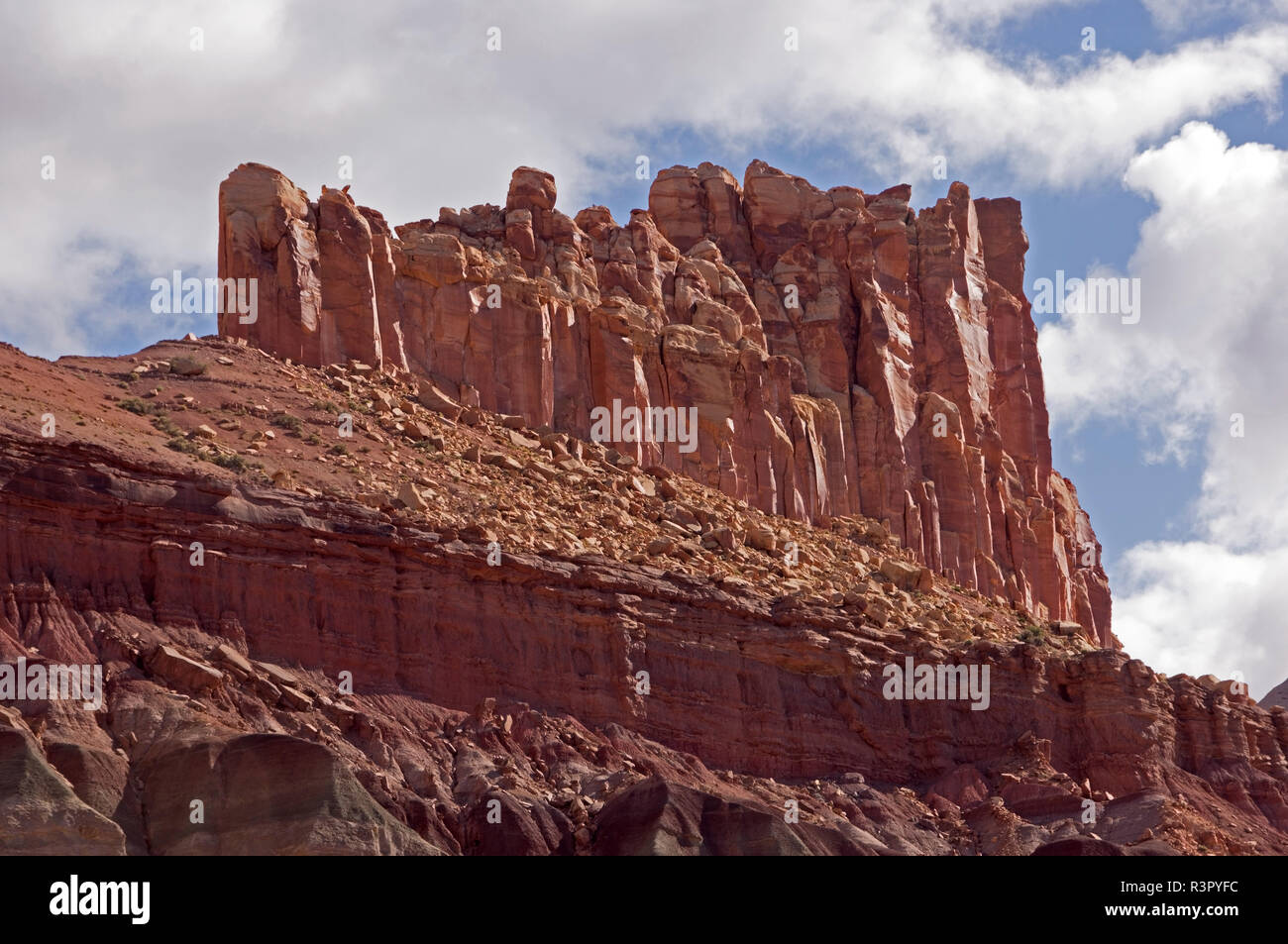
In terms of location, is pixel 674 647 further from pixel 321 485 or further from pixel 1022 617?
pixel 1022 617

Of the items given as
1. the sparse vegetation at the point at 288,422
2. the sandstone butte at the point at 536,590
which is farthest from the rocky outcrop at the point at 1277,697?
the sparse vegetation at the point at 288,422

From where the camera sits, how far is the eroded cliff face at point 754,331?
2751 inches

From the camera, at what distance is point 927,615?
62.7 meters

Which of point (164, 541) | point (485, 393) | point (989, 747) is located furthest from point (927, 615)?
point (164, 541)

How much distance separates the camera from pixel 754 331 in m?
82.9

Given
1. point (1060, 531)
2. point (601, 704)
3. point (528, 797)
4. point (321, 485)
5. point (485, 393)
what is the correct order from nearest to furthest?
1. point (528, 797)
2. point (601, 704)
3. point (321, 485)
4. point (485, 393)
5. point (1060, 531)

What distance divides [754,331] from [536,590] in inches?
1293

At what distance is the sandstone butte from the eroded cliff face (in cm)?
17

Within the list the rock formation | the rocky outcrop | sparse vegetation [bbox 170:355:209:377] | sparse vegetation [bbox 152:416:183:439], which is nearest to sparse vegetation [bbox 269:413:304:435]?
the rock formation

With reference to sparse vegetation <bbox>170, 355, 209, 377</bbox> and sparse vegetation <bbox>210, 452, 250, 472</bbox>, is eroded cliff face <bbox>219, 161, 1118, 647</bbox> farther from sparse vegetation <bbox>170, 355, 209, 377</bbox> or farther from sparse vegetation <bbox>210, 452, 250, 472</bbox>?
sparse vegetation <bbox>210, 452, 250, 472</bbox>

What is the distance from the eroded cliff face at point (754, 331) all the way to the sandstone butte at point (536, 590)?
0.57 feet

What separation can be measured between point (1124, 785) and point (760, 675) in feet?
32.0
